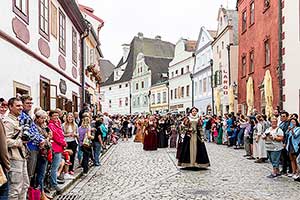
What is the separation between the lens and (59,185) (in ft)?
34.1

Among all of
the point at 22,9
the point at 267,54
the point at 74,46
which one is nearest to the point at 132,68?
the point at 267,54

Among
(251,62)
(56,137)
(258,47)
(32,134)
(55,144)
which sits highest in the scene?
(258,47)

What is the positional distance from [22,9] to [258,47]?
1686 cm

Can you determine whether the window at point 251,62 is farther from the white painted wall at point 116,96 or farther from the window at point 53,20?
the white painted wall at point 116,96

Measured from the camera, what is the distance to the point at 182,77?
5481 centimetres

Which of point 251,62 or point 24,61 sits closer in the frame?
point 24,61

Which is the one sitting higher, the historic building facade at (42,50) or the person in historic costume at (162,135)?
the historic building facade at (42,50)

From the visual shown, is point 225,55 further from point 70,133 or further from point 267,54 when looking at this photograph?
point 70,133

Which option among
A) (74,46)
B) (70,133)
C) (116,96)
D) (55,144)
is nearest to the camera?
(55,144)

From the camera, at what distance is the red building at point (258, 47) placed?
2203 cm

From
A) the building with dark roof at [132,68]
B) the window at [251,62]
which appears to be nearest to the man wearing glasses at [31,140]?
the window at [251,62]

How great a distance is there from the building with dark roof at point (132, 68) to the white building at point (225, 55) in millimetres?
31020

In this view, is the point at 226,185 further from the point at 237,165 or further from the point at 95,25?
the point at 95,25

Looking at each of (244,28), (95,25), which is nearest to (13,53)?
(244,28)
